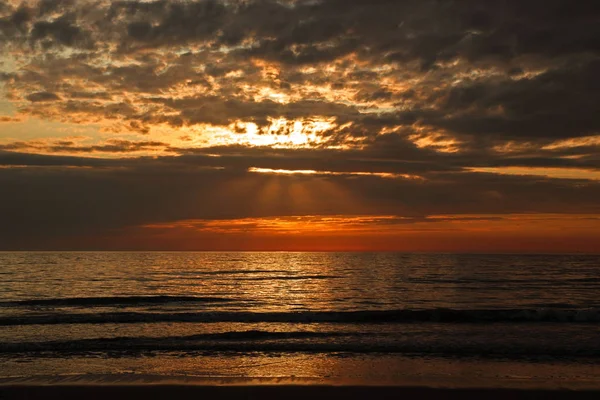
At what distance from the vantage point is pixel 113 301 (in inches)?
1389

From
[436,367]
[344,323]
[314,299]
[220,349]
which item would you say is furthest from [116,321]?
[436,367]

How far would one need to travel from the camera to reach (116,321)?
2620cm

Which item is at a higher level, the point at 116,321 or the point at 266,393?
the point at 266,393

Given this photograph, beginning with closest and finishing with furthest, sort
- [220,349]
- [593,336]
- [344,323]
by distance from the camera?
1. [220,349]
2. [593,336]
3. [344,323]

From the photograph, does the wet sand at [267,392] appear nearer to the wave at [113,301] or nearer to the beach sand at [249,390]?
Answer: the beach sand at [249,390]

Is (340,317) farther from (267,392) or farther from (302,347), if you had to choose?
(267,392)

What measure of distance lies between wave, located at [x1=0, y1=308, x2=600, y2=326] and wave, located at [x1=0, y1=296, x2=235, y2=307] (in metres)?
5.90

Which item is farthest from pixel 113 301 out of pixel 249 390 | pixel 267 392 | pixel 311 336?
pixel 267 392

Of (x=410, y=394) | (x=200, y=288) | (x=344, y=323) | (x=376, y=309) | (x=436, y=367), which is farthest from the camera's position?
(x=200, y=288)

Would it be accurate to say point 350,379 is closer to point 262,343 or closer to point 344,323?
point 262,343

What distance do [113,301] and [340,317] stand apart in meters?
17.8

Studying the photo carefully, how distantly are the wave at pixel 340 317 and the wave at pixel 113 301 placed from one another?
5903 millimetres

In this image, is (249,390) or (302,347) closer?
(249,390)

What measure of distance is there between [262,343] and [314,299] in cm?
1658
